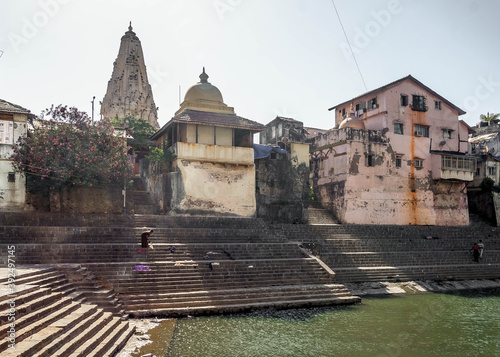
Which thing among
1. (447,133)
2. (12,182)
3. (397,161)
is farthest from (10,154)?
(447,133)

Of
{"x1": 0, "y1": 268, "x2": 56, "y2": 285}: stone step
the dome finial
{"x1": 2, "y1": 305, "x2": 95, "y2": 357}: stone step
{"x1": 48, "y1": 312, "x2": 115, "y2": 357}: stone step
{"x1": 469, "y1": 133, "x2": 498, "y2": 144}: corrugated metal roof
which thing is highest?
the dome finial

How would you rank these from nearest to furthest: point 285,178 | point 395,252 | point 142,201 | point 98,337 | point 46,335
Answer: point 46,335 → point 98,337 → point 395,252 → point 142,201 → point 285,178

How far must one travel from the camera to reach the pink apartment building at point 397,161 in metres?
29.9

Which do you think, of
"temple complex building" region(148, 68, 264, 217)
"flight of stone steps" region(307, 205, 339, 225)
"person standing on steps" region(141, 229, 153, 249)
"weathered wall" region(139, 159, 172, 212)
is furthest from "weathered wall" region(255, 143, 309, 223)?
"person standing on steps" region(141, 229, 153, 249)

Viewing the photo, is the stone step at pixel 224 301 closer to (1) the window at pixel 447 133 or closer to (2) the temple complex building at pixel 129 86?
(1) the window at pixel 447 133

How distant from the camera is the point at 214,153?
2519 cm

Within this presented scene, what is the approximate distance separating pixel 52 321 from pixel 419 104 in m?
30.0

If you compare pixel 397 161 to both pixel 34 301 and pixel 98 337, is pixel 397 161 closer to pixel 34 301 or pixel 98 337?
pixel 98 337

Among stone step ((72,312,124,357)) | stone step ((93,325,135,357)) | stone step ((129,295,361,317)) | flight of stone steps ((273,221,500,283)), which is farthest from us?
flight of stone steps ((273,221,500,283))

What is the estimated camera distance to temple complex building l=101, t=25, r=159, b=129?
45.7m

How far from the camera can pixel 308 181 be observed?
31.5m

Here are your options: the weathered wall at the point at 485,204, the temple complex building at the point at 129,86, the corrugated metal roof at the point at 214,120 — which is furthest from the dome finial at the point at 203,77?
the weathered wall at the point at 485,204

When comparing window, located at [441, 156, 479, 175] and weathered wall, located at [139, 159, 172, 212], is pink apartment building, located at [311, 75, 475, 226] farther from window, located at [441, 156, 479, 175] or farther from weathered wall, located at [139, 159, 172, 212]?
weathered wall, located at [139, 159, 172, 212]

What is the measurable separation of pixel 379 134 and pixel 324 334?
69.9 feet
